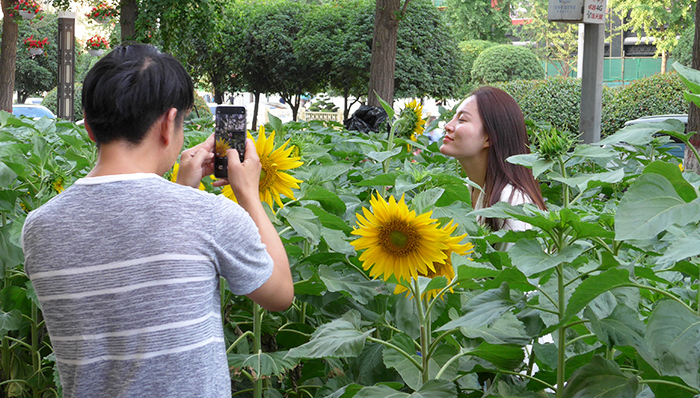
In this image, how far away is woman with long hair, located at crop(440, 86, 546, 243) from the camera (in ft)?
9.35

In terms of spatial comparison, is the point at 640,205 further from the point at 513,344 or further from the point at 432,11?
the point at 432,11

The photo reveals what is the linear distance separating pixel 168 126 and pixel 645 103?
14171 millimetres

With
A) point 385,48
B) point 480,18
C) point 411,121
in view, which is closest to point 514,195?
point 411,121

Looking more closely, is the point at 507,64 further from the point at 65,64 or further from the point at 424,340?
the point at 424,340

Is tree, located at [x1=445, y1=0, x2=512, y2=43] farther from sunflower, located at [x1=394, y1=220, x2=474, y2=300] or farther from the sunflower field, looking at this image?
sunflower, located at [x1=394, y1=220, x2=474, y2=300]

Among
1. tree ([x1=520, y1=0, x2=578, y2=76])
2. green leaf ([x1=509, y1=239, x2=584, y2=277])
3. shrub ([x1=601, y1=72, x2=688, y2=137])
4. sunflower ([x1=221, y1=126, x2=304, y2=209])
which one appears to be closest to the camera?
green leaf ([x1=509, y1=239, x2=584, y2=277])

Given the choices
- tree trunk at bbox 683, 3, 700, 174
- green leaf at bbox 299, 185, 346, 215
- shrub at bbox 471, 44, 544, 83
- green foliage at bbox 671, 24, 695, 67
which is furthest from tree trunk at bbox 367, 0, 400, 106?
shrub at bbox 471, 44, 544, 83

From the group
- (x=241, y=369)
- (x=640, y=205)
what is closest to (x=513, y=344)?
(x=640, y=205)

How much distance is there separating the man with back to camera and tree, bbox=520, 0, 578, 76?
3620cm

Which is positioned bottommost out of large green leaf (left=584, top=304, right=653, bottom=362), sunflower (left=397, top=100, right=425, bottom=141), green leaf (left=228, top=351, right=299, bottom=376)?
green leaf (left=228, top=351, right=299, bottom=376)

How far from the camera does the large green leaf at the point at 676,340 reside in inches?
47.6

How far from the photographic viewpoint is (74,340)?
143 cm

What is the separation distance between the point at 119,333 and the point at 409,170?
1.06 meters

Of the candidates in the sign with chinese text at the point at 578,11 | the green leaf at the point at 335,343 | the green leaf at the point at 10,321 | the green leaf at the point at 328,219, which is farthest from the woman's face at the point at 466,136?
the sign with chinese text at the point at 578,11
